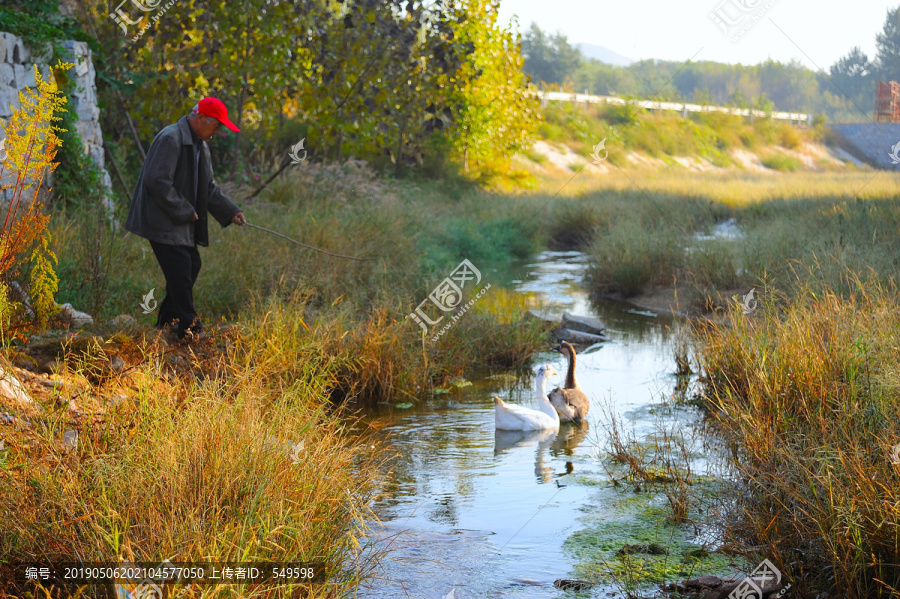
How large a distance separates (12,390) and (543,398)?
4072 mm

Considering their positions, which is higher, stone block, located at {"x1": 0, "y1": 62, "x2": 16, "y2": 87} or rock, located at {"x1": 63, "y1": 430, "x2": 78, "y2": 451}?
stone block, located at {"x1": 0, "y1": 62, "x2": 16, "y2": 87}

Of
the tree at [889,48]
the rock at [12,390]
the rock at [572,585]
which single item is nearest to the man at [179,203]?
the rock at [12,390]

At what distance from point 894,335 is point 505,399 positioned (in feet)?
11.4

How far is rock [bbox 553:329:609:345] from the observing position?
32.6 ft

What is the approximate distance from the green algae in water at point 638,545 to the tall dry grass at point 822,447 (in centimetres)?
25

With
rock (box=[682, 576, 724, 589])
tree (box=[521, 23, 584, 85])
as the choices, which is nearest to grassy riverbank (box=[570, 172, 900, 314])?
rock (box=[682, 576, 724, 589])

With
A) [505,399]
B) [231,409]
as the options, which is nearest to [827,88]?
[505,399]

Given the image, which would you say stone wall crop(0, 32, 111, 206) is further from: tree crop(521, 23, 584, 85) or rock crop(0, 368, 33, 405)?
tree crop(521, 23, 584, 85)

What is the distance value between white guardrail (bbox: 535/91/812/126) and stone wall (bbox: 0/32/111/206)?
25.8 m

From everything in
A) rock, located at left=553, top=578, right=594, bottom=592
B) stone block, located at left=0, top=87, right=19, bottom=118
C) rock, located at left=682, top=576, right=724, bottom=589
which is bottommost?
rock, located at left=553, top=578, right=594, bottom=592

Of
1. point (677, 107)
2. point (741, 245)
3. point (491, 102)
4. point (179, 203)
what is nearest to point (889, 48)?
point (677, 107)

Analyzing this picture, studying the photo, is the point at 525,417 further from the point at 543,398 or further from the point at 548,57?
the point at 548,57

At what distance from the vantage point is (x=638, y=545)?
4.52 metres

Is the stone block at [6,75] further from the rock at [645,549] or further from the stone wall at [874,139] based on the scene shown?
the stone wall at [874,139]
